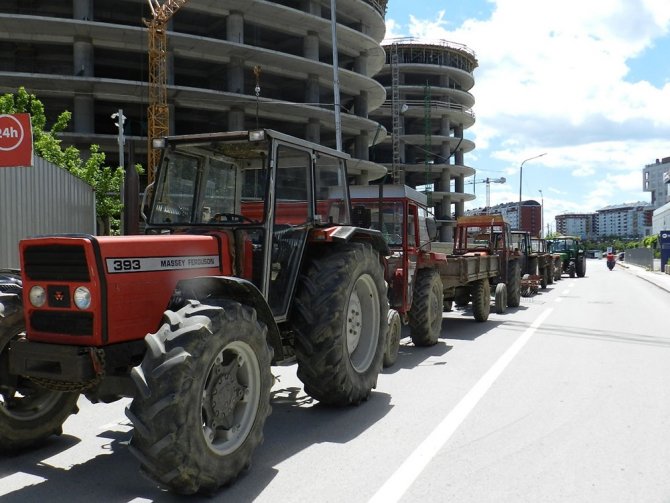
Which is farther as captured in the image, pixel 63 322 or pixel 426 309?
pixel 426 309

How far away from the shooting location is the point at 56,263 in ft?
12.8

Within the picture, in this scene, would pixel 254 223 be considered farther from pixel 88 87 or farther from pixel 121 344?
pixel 88 87

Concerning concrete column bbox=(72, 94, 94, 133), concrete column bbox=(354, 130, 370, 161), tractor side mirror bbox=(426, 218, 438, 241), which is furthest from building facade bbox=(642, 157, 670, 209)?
tractor side mirror bbox=(426, 218, 438, 241)

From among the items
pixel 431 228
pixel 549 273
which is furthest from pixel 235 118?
pixel 431 228

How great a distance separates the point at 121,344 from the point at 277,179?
1970mm

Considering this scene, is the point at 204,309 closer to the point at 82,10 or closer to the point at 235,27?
the point at 82,10

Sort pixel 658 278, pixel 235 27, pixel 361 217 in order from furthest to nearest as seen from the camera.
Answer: pixel 235 27 → pixel 658 278 → pixel 361 217

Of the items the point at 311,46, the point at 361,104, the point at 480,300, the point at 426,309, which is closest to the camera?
the point at 426,309

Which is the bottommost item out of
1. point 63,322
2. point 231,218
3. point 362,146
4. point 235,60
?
point 63,322

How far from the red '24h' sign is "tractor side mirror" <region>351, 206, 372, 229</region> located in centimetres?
689

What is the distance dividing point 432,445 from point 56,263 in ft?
10.5

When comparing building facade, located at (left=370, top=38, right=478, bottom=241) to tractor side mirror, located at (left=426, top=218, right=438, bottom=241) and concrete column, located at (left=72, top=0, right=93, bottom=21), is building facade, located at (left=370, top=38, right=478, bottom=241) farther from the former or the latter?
tractor side mirror, located at (left=426, top=218, right=438, bottom=241)

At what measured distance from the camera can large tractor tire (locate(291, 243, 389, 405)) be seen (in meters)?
5.32

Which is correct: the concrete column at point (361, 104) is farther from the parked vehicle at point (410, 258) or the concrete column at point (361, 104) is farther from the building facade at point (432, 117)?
the parked vehicle at point (410, 258)
